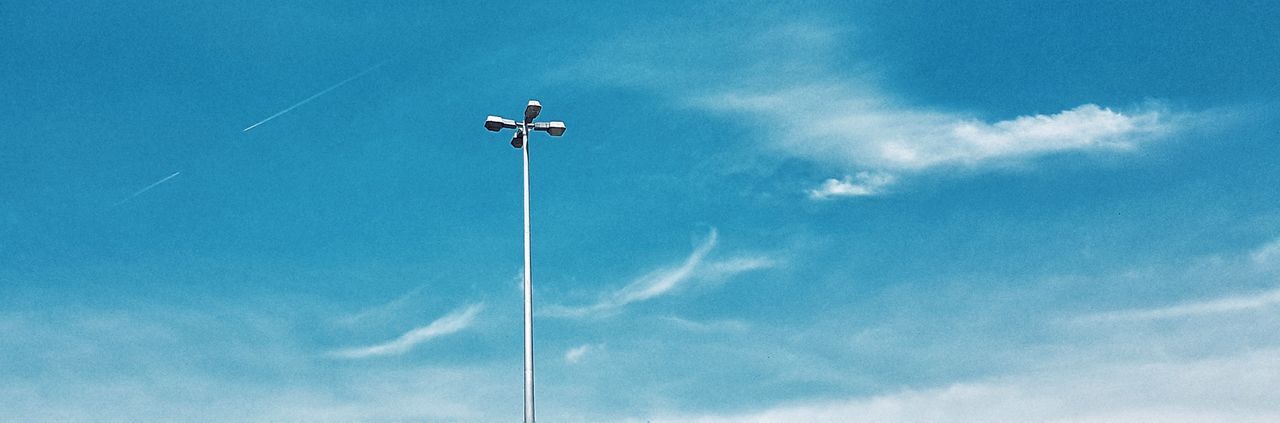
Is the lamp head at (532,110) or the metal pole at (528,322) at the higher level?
the lamp head at (532,110)

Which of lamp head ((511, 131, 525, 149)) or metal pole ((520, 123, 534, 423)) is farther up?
lamp head ((511, 131, 525, 149))

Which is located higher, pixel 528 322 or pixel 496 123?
pixel 496 123

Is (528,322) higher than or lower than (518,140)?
lower

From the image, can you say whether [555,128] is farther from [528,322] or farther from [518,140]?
[528,322]

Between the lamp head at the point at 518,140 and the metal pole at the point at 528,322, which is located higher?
the lamp head at the point at 518,140

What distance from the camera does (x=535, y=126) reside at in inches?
909

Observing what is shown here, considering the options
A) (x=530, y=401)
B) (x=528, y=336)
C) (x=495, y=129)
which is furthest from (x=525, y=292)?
(x=495, y=129)

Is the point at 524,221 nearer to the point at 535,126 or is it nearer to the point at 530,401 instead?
the point at 535,126

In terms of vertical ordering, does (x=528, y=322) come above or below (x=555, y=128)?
below

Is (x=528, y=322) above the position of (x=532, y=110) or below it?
below

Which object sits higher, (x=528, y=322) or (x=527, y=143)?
(x=527, y=143)

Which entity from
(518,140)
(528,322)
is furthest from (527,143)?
(528,322)

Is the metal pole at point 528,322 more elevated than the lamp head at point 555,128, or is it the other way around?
the lamp head at point 555,128

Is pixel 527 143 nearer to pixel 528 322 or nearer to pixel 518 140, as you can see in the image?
pixel 518 140
